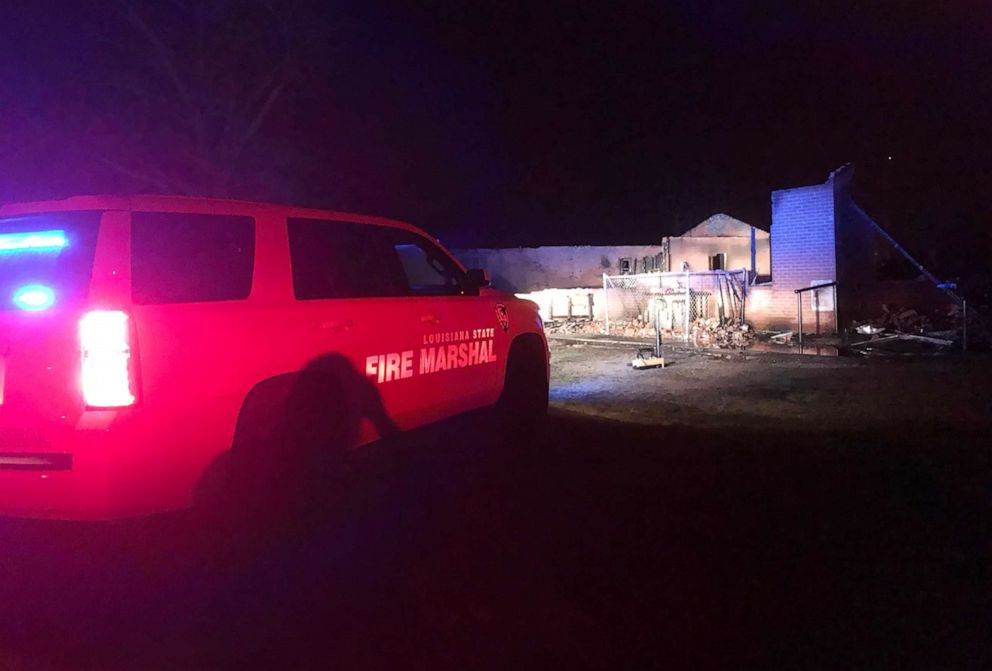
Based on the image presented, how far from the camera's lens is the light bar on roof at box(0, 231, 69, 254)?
4066 millimetres

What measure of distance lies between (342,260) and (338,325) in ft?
2.11

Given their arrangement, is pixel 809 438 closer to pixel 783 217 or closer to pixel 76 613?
pixel 76 613

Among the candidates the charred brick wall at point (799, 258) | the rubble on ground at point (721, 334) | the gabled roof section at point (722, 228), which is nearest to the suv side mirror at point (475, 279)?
the rubble on ground at point (721, 334)

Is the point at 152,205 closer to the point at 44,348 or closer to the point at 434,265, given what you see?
the point at 44,348

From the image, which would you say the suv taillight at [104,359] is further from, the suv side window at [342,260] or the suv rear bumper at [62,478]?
the suv side window at [342,260]

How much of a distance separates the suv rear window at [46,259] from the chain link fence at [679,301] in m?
13.0

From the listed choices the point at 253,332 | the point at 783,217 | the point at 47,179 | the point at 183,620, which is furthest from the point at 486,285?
the point at 47,179

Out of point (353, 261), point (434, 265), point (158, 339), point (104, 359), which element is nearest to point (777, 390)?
point (434, 265)

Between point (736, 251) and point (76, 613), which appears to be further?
point (736, 251)

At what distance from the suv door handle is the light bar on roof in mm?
1480

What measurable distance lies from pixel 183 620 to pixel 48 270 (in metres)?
1.86

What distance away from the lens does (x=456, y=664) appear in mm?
3260

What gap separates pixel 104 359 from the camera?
375 cm

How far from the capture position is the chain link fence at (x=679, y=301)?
17.0 metres
